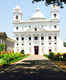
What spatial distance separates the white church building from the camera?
77.8 meters

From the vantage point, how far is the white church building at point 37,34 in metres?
77.8

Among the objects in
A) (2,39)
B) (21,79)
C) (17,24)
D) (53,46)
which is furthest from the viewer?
(17,24)

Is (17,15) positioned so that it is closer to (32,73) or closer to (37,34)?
(37,34)

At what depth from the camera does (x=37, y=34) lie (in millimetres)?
79625

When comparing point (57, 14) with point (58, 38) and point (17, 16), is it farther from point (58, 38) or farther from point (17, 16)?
point (17, 16)

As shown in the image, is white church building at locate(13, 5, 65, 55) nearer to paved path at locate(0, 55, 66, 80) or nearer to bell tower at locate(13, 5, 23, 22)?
bell tower at locate(13, 5, 23, 22)

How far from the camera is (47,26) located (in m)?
80.5

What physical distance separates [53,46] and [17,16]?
2267 centimetres

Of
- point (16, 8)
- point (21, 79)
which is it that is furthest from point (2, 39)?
point (16, 8)

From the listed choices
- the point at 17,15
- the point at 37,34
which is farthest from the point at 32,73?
the point at 17,15

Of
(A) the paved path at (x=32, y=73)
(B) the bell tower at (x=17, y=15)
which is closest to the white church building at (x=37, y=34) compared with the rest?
(B) the bell tower at (x=17, y=15)

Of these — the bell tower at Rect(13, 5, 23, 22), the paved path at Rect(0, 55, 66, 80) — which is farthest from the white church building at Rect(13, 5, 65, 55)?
the paved path at Rect(0, 55, 66, 80)

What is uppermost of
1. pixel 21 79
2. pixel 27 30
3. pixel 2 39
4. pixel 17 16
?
pixel 17 16

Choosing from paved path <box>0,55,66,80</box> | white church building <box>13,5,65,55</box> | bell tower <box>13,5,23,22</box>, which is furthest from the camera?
bell tower <box>13,5,23,22</box>
